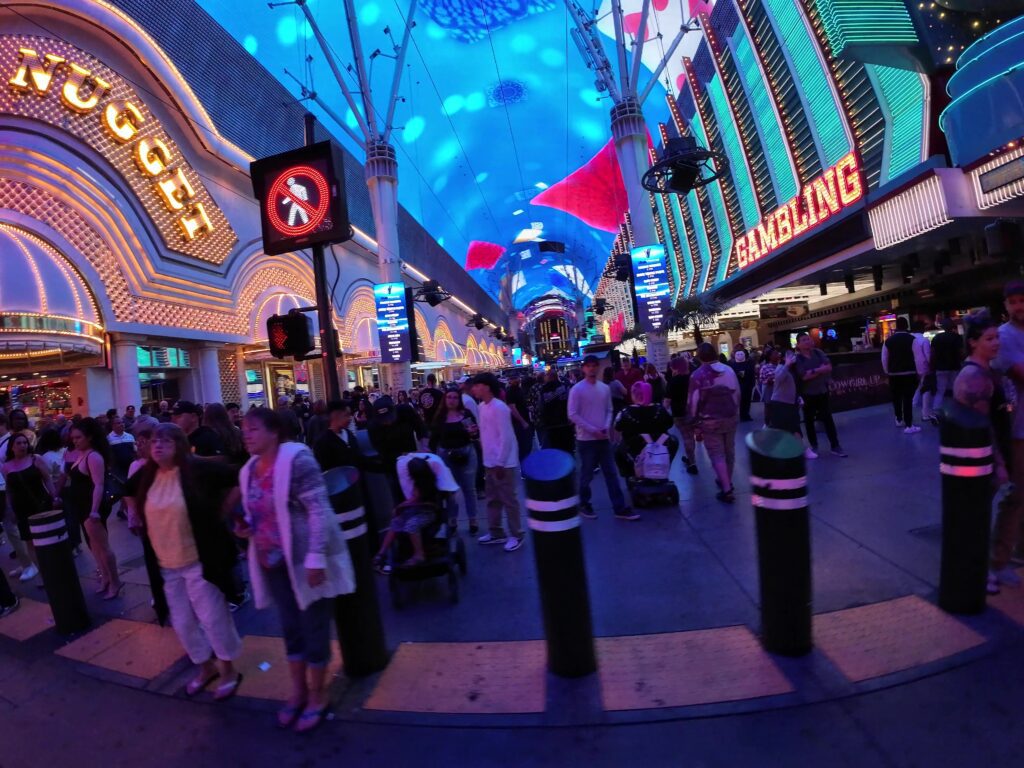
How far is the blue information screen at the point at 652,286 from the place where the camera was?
643 inches

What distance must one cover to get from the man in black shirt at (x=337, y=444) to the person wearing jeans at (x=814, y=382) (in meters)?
5.80

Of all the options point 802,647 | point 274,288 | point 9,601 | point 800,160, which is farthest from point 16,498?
point 800,160

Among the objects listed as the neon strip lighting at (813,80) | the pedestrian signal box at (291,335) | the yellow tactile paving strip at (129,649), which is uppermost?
the neon strip lighting at (813,80)

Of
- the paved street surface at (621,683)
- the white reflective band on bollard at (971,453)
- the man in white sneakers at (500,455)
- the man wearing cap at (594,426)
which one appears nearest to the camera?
the paved street surface at (621,683)

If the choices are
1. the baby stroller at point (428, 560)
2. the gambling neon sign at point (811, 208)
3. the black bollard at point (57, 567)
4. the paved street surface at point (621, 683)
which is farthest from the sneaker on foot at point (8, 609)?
the gambling neon sign at point (811, 208)

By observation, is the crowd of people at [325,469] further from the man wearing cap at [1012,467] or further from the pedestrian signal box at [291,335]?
Answer: the pedestrian signal box at [291,335]

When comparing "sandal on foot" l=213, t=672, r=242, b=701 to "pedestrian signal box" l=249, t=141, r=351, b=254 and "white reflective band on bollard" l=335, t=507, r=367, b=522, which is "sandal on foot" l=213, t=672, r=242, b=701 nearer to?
"white reflective band on bollard" l=335, t=507, r=367, b=522

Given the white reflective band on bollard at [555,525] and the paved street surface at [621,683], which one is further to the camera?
the white reflective band on bollard at [555,525]

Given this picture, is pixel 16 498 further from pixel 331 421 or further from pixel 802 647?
pixel 802 647

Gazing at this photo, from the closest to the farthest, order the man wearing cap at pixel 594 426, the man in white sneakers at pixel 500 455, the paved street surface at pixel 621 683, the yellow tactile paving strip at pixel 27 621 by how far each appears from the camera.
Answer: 1. the paved street surface at pixel 621 683
2. the yellow tactile paving strip at pixel 27 621
3. the man in white sneakers at pixel 500 455
4. the man wearing cap at pixel 594 426

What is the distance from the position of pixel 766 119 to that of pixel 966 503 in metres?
23.0

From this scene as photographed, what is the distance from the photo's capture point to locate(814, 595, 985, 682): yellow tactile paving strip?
9.52ft

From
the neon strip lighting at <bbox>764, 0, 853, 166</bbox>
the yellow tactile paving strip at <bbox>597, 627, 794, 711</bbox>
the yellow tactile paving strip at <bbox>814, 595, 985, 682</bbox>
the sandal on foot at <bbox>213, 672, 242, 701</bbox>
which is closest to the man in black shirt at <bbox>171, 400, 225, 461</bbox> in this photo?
the sandal on foot at <bbox>213, 672, 242, 701</bbox>

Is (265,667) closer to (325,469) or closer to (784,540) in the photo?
(325,469)
